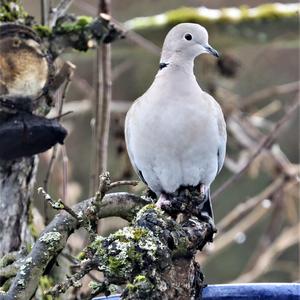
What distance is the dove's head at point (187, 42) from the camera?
2.62m

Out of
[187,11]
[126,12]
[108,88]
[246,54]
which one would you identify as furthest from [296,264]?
[108,88]

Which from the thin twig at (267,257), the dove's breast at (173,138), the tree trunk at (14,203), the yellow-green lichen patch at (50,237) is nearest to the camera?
the yellow-green lichen patch at (50,237)

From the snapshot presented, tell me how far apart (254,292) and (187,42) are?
897mm

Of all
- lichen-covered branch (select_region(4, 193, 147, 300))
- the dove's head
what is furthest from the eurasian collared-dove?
lichen-covered branch (select_region(4, 193, 147, 300))

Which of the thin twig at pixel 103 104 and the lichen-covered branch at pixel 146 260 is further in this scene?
the thin twig at pixel 103 104

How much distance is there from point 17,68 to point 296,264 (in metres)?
5.07

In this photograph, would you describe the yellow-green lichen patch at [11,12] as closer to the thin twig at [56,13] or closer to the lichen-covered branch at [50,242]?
the thin twig at [56,13]

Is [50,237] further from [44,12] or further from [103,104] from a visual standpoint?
[103,104]

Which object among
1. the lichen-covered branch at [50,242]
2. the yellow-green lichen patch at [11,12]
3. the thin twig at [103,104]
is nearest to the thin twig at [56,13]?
the yellow-green lichen patch at [11,12]

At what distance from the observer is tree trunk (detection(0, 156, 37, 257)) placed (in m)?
2.30

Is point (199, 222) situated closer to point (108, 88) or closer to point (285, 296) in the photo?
point (285, 296)

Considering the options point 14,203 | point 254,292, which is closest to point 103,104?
point 14,203

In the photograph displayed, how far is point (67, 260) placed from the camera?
8.13 ft

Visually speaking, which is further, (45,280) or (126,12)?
(126,12)
